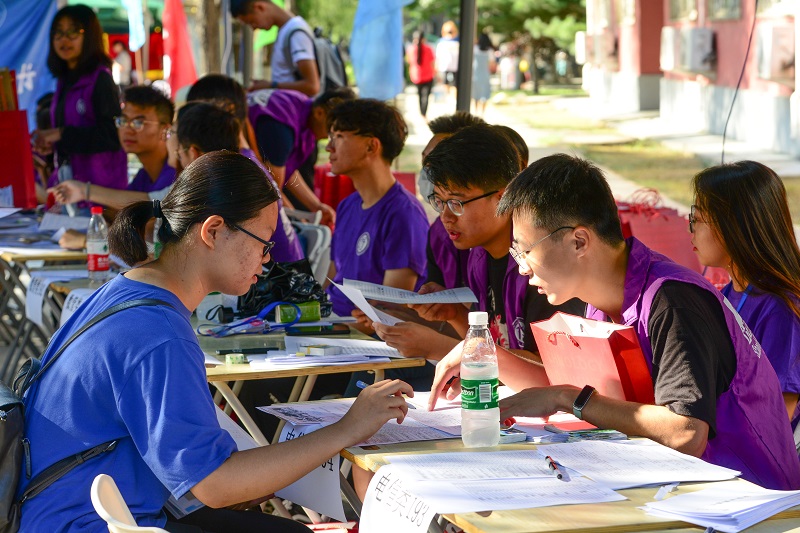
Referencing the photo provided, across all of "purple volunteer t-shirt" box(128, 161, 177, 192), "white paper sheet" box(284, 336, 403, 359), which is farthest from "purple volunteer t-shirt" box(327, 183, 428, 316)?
"purple volunteer t-shirt" box(128, 161, 177, 192)

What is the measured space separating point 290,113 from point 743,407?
16.5 ft

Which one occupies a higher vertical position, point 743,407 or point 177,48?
point 177,48

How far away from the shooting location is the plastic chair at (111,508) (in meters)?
1.88

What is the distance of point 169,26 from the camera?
33.5 ft

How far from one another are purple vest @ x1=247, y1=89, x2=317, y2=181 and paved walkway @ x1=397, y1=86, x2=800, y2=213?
5.86 feet

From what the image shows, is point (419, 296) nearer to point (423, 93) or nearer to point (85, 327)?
point (85, 327)

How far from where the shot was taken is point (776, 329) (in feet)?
10.2

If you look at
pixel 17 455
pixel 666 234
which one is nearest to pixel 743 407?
pixel 17 455

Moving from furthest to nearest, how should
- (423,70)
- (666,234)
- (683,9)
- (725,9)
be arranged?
(423,70), (683,9), (725,9), (666,234)

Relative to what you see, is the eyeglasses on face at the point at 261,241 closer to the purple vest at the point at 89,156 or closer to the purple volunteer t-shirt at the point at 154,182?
the purple volunteer t-shirt at the point at 154,182

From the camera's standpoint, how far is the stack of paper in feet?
6.37

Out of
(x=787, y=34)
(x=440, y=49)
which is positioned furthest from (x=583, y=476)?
(x=440, y=49)

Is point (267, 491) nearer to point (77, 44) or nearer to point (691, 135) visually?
point (77, 44)

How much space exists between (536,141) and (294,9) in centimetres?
496
